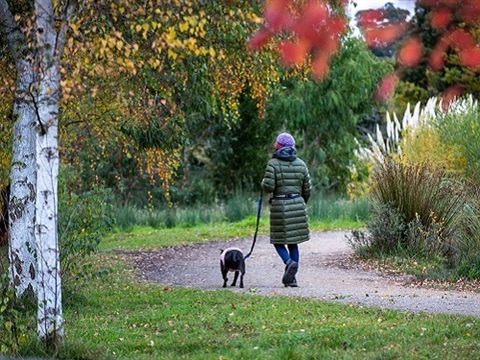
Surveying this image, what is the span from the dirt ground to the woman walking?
17.1 inches

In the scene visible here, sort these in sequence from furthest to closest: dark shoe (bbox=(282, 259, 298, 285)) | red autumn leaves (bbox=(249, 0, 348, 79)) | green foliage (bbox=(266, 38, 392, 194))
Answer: green foliage (bbox=(266, 38, 392, 194)) < red autumn leaves (bbox=(249, 0, 348, 79)) < dark shoe (bbox=(282, 259, 298, 285))

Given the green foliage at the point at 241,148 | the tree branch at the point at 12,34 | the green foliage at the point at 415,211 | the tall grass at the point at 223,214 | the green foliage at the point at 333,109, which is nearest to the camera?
the tree branch at the point at 12,34

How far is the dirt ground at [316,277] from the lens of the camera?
1027 cm

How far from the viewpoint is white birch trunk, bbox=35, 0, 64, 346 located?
300 inches

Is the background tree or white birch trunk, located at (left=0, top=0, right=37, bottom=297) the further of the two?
white birch trunk, located at (left=0, top=0, right=37, bottom=297)

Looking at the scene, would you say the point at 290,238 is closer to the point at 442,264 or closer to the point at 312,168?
the point at 442,264

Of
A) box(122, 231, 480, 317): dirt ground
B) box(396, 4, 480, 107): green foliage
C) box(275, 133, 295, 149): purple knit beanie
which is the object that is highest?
box(396, 4, 480, 107): green foliage

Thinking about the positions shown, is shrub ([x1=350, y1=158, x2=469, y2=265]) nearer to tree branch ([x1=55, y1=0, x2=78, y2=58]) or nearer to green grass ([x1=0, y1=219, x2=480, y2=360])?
green grass ([x1=0, y1=219, x2=480, y2=360])

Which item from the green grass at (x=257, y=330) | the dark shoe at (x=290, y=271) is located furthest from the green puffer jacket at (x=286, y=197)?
the green grass at (x=257, y=330)

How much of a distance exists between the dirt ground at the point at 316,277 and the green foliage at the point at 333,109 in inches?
308

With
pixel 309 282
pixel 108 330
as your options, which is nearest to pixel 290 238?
pixel 309 282

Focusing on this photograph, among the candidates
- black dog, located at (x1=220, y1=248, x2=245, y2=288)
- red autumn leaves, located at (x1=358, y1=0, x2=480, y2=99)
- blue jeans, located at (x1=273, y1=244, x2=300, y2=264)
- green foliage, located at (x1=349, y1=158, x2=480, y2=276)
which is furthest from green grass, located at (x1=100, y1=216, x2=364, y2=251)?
blue jeans, located at (x1=273, y1=244, x2=300, y2=264)

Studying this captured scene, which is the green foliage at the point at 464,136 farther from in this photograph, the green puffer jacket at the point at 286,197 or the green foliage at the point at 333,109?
the green foliage at the point at 333,109

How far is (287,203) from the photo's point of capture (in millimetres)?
11820
